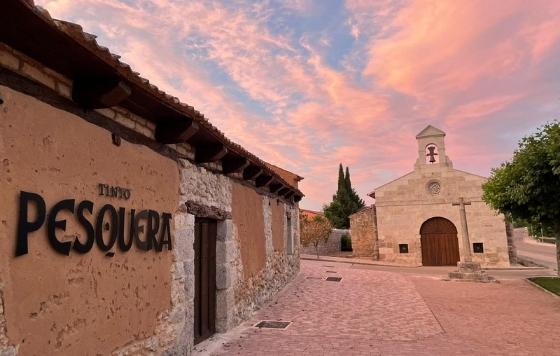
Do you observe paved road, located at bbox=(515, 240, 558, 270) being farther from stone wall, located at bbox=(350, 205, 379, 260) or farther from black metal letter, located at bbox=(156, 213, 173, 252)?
black metal letter, located at bbox=(156, 213, 173, 252)

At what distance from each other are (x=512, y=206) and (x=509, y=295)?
2.86m

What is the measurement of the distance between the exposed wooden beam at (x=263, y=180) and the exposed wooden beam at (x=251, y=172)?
0.64 metres

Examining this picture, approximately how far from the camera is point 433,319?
7848 mm

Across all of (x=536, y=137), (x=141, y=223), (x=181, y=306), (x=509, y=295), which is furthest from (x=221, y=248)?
(x=536, y=137)

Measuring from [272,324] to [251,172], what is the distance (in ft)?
9.80

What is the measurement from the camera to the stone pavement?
580cm

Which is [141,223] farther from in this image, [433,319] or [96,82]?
[433,319]

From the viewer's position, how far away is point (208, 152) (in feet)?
18.8

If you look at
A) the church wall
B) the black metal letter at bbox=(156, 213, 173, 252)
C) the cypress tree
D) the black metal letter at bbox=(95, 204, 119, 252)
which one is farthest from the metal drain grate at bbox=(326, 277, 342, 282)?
the cypress tree

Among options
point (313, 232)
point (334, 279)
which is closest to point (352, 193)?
point (313, 232)

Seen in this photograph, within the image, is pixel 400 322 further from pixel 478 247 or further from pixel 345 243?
pixel 345 243

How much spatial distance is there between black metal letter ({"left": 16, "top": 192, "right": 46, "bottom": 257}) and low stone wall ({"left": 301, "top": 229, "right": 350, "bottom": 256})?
26530 mm

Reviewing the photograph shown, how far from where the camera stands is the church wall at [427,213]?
21812 millimetres

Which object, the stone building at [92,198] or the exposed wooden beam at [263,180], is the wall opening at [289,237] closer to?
the exposed wooden beam at [263,180]
